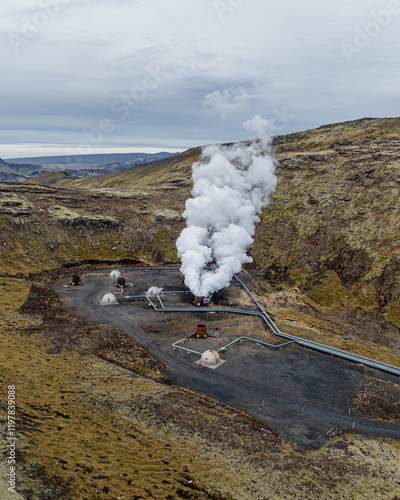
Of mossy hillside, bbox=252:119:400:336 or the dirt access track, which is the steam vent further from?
mossy hillside, bbox=252:119:400:336

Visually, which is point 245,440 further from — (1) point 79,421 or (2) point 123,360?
(2) point 123,360

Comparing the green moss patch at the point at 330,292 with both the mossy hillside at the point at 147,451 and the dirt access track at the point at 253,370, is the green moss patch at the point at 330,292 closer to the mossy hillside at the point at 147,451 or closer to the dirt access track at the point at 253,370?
the dirt access track at the point at 253,370

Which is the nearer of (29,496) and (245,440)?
(29,496)

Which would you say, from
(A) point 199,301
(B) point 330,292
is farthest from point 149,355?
(B) point 330,292

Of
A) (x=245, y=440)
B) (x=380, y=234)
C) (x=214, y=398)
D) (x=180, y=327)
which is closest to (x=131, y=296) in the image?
(x=180, y=327)

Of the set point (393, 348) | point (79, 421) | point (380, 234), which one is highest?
point (380, 234)

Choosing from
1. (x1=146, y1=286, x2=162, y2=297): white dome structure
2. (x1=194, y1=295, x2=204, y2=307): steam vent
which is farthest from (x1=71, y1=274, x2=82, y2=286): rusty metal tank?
(x1=194, y1=295, x2=204, y2=307): steam vent

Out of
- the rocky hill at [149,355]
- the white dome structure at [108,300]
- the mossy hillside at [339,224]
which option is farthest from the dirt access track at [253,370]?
the mossy hillside at [339,224]
